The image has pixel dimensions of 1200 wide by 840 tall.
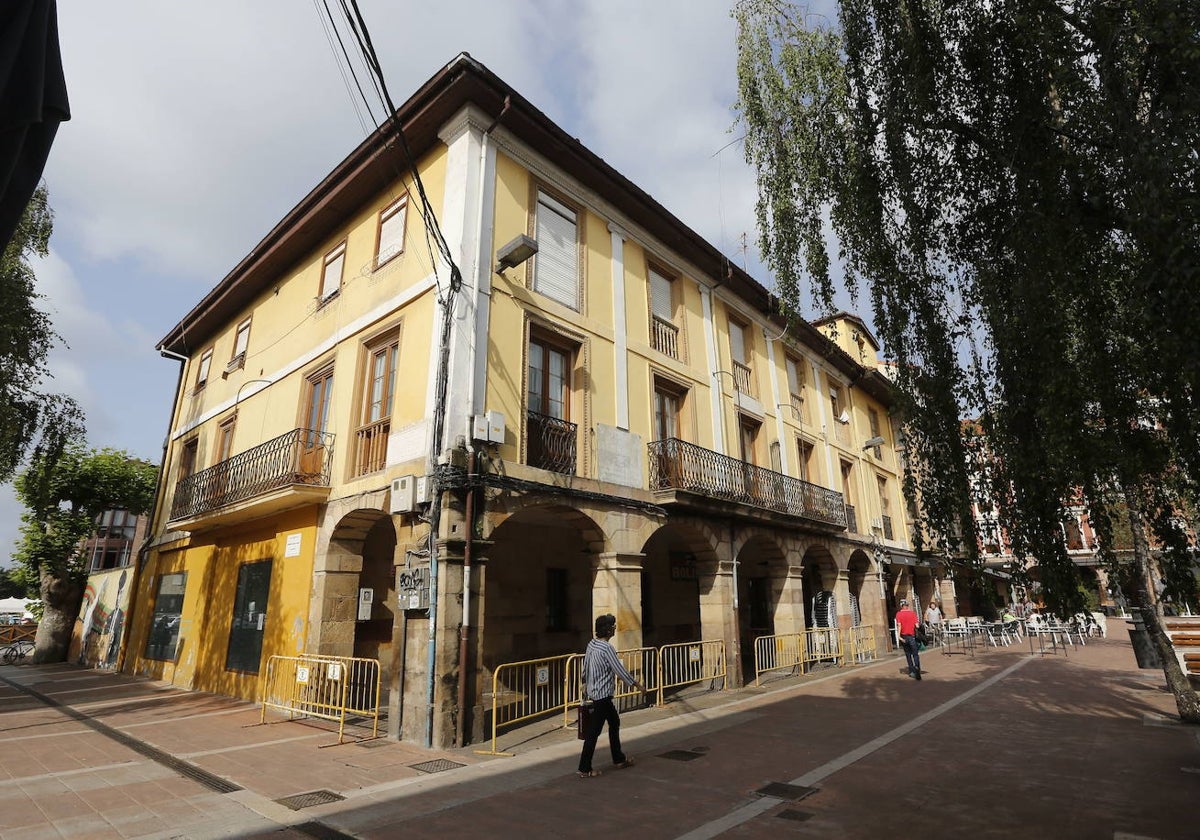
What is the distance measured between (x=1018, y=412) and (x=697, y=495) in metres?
6.80

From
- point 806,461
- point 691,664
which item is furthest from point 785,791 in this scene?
point 806,461

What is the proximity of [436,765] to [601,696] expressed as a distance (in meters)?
2.08

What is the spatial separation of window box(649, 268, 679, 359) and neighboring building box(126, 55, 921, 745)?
0.28ft

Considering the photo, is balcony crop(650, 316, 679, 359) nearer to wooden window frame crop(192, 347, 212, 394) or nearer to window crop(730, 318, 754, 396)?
window crop(730, 318, 754, 396)

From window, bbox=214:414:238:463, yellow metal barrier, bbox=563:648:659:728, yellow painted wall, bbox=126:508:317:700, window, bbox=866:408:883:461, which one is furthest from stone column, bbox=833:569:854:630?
window, bbox=214:414:238:463

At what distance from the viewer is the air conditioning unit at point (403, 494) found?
8.36 metres

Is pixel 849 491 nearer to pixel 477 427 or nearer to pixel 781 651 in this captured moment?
pixel 781 651

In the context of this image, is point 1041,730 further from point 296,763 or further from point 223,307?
point 223,307

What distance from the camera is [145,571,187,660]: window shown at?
14.3 m

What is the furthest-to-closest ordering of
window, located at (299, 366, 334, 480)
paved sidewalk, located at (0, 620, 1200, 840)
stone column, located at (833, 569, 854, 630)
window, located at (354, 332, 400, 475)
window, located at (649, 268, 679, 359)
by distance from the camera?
stone column, located at (833, 569, 854, 630)
window, located at (649, 268, 679, 359)
window, located at (299, 366, 334, 480)
window, located at (354, 332, 400, 475)
paved sidewalk, located at (0, 620, 1200, 840)

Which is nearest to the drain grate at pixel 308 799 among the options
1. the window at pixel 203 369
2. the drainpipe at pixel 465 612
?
the drainpipe at pixel 465 612

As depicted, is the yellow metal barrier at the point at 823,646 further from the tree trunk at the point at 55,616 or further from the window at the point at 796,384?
the tree trunk at the point at 55,616

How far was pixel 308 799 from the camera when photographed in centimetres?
546

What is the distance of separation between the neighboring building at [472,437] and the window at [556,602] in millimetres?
54
